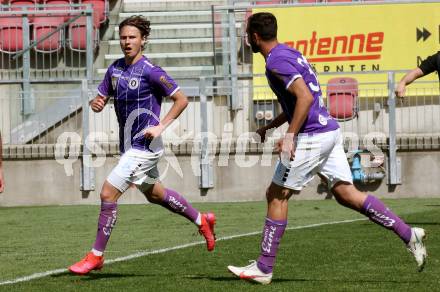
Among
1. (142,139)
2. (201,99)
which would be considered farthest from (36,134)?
(142,139)

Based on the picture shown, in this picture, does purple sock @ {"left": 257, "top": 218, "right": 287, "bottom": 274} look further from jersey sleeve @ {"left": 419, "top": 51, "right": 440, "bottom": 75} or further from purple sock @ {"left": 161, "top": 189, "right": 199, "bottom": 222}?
jersey sleeve @ {"left": 419, "top": 51, "right": 440, "bottom": 75}

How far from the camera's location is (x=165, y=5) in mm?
24281

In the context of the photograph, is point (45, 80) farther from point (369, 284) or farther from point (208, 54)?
point (369, 284)

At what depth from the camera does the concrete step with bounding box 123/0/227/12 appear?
24141mm

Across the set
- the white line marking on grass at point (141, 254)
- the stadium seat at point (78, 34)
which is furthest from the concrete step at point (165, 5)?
the white line marking on grass at point (141, 254)

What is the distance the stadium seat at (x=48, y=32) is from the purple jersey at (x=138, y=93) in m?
12.2

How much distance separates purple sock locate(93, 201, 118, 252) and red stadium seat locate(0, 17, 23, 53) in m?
12.5

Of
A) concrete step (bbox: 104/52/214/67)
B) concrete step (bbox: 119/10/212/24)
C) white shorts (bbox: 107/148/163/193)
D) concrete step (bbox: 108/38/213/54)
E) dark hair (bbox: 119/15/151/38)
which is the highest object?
concrete step (bbox: 119/10/212/24)

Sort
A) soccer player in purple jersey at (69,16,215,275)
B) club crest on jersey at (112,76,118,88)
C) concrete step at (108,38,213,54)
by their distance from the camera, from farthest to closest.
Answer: concrete step at (108,38,213,54) < club crest on jersey at (112,76,118,88) < soccer player in purple jersey at (69,16,215,275)

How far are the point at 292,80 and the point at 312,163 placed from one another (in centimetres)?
63

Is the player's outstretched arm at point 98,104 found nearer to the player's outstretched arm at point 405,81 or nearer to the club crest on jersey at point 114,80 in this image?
the club crest on jersey at point 114,80

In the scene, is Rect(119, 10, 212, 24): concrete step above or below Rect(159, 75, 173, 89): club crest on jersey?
above

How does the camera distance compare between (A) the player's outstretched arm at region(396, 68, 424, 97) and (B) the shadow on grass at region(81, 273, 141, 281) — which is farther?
(A) the player's outstretched arm at region(396, 68, 424, 97)

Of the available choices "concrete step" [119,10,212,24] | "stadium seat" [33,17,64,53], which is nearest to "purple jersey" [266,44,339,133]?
"stadium seat" [33,17,64,53]
